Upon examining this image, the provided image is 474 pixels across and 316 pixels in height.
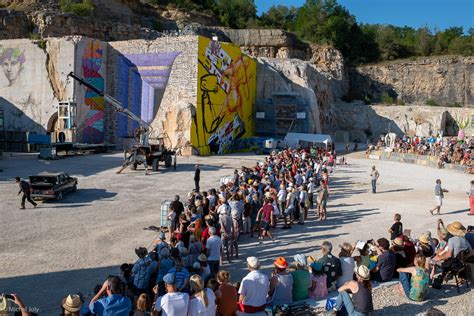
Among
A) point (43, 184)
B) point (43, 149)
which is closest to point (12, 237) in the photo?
point (43, 184)

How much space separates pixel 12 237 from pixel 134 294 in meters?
7.14

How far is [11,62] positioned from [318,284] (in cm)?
3969

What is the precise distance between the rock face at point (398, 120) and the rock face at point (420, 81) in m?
6.52

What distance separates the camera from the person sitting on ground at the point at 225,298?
250 inches

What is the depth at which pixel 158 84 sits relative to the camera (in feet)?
125

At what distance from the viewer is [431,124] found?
49.8m

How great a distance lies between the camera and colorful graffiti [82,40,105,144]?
38.7 metres

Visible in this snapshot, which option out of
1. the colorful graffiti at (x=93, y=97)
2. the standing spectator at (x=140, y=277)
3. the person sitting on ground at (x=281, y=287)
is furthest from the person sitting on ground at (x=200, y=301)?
the colorful graffiti at (x=93, y=97)

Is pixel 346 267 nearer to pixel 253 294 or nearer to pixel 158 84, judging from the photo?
pixel 253 294

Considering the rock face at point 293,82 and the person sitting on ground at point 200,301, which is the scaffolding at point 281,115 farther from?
the person sitting on ground at point 200,301

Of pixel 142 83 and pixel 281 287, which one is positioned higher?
pixel 142 83

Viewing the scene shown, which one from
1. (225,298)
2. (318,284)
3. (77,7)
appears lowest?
(318,284)

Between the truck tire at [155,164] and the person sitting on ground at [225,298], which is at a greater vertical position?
the truck tire at [155,164]

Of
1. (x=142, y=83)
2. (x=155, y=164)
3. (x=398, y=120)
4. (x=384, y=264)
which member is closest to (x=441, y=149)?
(x=398, y=120)
